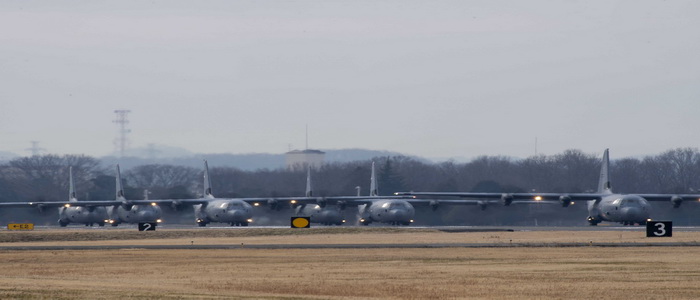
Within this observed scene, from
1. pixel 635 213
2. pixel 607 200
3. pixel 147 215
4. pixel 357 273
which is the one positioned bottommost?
pixel 147 215

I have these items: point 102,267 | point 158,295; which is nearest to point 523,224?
point 102,267

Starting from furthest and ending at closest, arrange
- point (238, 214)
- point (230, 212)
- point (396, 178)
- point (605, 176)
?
1. point (396, 178)
2. point (230, 212)
3. point (238, 214)
4. point (605, 176)

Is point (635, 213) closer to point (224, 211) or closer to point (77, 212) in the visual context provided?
point (224, 211)

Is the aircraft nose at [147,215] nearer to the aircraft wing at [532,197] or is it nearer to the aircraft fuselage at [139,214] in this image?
the aircraft fuselage at [139,214]

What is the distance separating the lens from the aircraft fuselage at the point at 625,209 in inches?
3797

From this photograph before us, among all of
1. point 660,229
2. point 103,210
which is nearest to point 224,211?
point 103,210

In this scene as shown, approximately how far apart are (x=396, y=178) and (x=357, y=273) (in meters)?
117

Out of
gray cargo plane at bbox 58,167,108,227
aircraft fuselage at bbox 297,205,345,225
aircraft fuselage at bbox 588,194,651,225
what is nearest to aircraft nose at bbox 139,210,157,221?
gray cargo plane at bbox 58,167,108,227

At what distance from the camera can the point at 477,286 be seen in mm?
37125

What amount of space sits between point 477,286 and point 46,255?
2708 centimetres

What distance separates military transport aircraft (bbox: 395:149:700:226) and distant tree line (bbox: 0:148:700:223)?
23.7m

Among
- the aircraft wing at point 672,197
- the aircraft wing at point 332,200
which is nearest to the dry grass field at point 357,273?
the aircraft wing at point 672,197

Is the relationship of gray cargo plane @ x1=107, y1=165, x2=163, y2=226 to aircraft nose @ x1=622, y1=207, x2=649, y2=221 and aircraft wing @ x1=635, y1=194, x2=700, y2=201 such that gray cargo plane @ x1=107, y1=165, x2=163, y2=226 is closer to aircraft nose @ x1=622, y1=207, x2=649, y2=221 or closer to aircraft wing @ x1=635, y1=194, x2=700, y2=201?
aircraft nose @ x1=622, y1=207, x2=649, y2=221

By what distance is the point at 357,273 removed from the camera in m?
42.9
